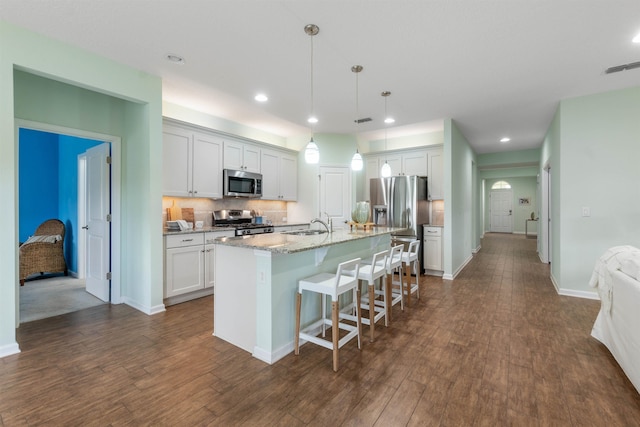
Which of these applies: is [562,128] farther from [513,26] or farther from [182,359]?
[182,359]

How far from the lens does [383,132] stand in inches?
240

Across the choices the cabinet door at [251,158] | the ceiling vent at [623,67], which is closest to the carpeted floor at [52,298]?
the cabinet door at [251,158]

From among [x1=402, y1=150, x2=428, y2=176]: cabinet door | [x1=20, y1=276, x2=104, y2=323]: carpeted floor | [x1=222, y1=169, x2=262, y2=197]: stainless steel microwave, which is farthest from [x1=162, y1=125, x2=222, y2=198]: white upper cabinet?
[x1=402, y1=150, x2=428, y2=176]: cabinet door

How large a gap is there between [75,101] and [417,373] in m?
4.40

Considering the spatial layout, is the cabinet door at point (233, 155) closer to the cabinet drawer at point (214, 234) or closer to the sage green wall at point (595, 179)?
the cabinet drawer at point (214, 234)

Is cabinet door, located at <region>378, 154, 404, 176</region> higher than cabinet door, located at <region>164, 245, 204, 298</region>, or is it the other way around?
cabinet door, located at <region>378, 154, 404, 176</region>

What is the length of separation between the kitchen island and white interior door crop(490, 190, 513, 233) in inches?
518

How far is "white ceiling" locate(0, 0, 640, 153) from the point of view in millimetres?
2225

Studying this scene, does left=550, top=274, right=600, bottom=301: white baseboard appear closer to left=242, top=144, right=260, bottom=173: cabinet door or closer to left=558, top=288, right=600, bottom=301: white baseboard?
left=558, top=288, right=600, bottom=301: white baseboard

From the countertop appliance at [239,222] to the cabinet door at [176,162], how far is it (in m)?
0.72

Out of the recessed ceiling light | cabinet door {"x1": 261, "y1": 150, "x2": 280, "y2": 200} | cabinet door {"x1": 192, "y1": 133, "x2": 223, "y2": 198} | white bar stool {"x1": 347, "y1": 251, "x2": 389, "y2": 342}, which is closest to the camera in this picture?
white bar stool {"x1": 347, "y1": 251, "x2": 389, "y2": 342}

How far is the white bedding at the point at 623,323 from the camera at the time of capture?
6.27ft

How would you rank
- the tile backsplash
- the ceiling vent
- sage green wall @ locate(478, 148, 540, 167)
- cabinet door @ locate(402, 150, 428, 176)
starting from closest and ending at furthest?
1. the ceiling vent
2. the tile backsplash
3. cabinet door @ locate(402, 150, 428, 176)
4. sage green wall @ locate(478, 148, 540, 167)

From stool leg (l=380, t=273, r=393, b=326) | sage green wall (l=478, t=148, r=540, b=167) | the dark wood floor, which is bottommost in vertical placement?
the dark wood floor
